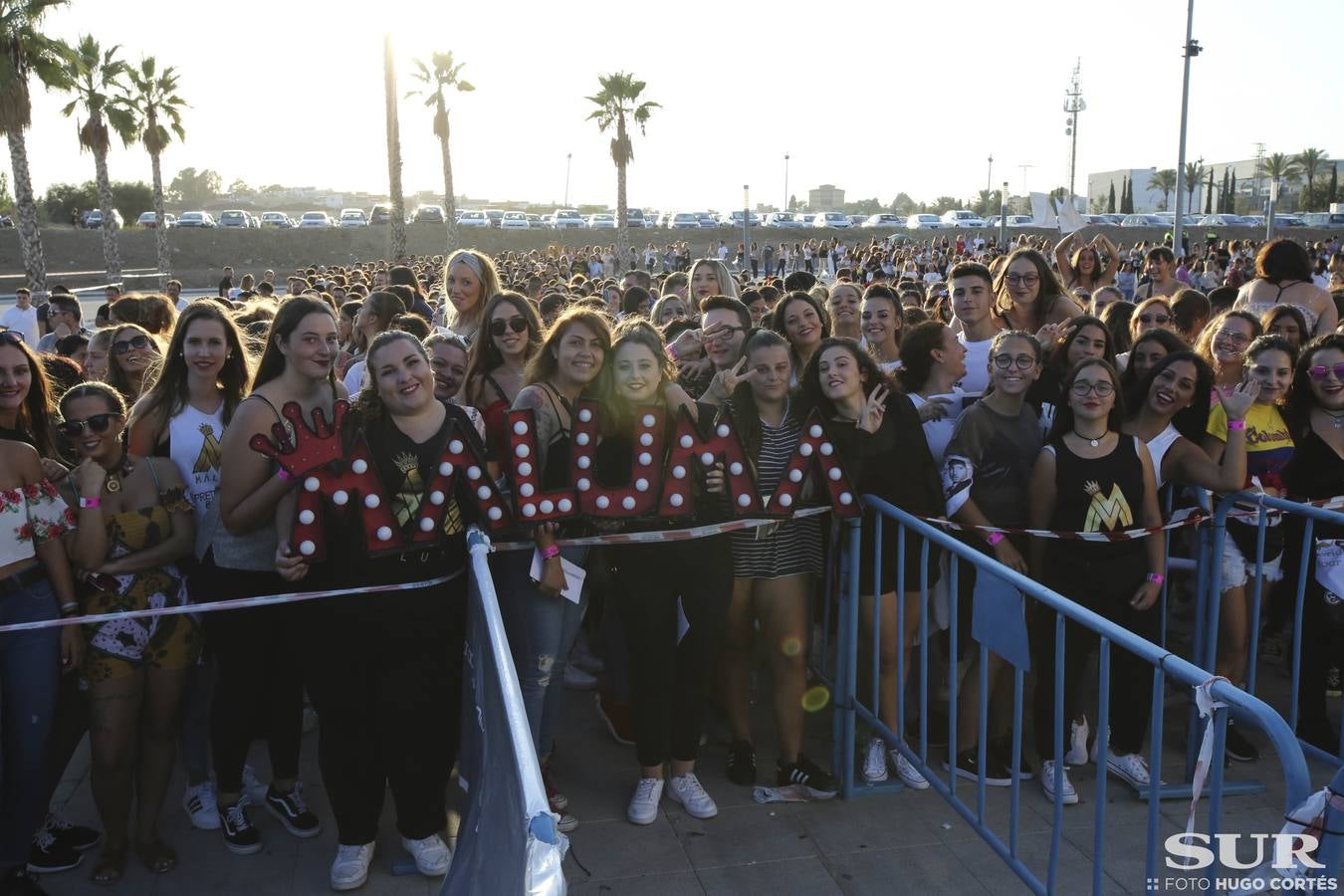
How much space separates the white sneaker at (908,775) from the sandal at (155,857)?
300cm

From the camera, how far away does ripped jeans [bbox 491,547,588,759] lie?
3990 mm

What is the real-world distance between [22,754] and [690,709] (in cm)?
249

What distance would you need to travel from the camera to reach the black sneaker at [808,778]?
172 inches

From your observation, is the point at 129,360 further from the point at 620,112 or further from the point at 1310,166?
A: the point at 1310,166

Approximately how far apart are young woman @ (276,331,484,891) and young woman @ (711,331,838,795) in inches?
47.3

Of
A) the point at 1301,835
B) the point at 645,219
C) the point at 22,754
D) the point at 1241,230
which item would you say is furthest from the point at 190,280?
the point at 1241,230

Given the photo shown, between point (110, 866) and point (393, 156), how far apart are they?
820 inches

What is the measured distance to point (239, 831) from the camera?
13.4 feet

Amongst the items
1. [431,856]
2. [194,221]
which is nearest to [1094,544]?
[431,856]

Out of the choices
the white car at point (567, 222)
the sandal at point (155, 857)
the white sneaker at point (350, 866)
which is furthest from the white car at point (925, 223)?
the sandal at point (155, 857)

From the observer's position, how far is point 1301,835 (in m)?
2.02

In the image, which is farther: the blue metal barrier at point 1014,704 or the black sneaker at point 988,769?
the black sneaker at point 988,769

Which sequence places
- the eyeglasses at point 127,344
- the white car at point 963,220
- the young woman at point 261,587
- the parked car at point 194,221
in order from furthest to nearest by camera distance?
the white car at point 963,220 → the parked car at point 194,221 → the eyeglasses at point 127,344 → the young woman at point 261,587

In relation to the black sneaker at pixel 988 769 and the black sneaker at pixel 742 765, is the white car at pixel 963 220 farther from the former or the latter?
the black sneaker at pixel 742 765
